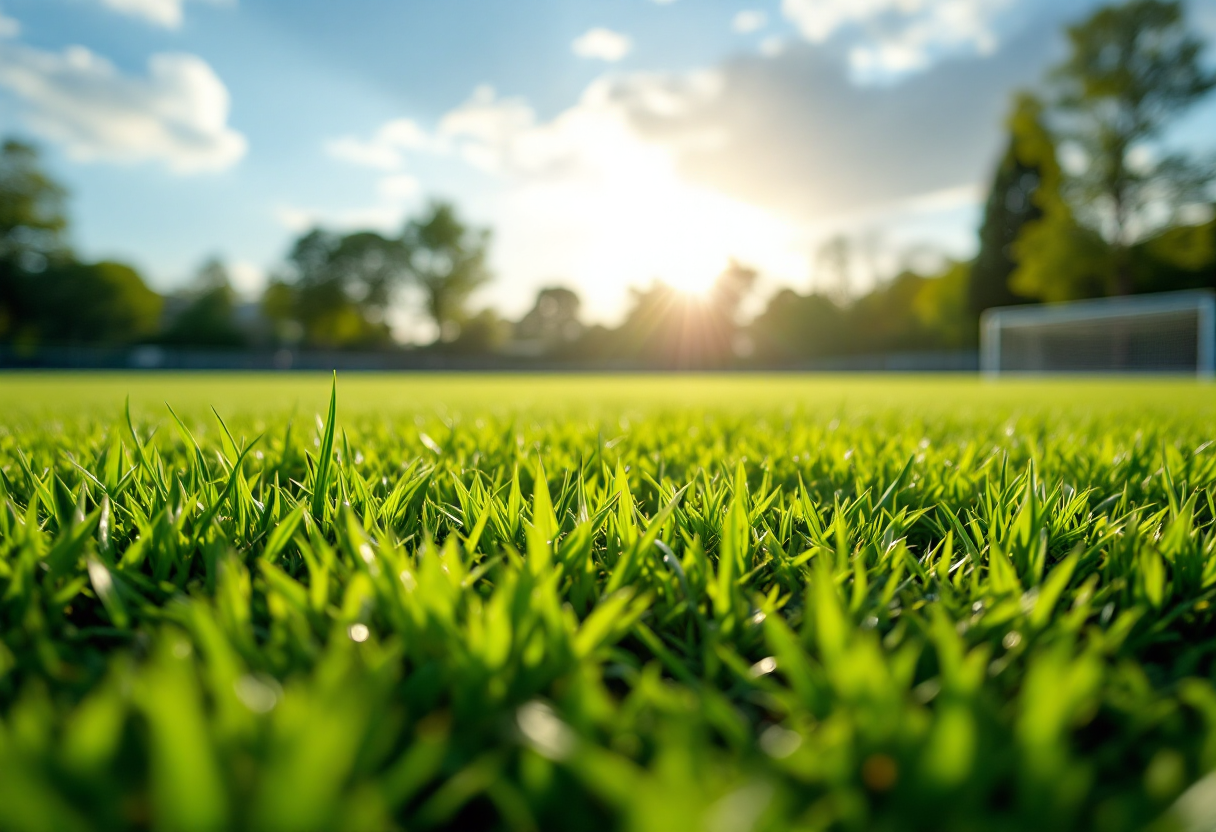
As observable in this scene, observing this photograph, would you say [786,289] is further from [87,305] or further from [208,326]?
[87,305]

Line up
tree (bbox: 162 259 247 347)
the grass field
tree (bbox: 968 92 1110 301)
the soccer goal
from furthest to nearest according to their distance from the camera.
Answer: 1. tree (bbox: 162 259 247 347)
2. tree (bbox: 968 92 1110 301)
3. the soccer goal
4. the grass field

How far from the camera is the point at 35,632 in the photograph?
58 centimetres

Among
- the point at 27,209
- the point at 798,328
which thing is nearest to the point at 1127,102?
the point at 798,328

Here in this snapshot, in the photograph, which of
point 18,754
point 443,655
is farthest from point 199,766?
point 443,655

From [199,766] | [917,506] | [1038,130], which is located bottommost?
[917,506]

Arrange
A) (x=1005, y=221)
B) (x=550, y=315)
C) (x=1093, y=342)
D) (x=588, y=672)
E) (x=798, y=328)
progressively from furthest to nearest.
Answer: (x=550, y=315) < (x=798, y=328) < (x=1005, y=221) < (x=1093, y=342) < (x=588, y=672)

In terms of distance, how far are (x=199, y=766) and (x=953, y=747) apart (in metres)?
0.37

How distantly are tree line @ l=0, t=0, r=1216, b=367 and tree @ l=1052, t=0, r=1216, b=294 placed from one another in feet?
0.16

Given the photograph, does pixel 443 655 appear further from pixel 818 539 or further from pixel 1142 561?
pixel 1142 561

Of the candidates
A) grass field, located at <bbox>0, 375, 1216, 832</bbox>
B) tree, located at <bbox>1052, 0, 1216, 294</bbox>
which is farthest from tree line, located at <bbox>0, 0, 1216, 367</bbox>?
grass field, located at <bbox>0, 375, 1216, 832</bbox>

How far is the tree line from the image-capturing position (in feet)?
74.9

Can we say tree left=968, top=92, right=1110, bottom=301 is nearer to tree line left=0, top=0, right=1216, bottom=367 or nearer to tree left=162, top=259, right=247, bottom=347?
tree line left=0, top=0, right=1216, bottom=367

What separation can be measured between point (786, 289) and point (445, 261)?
25.2 m

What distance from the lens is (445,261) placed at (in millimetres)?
44062
